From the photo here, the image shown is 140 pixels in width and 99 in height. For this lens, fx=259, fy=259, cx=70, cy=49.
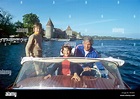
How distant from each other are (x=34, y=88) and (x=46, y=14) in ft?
2.36

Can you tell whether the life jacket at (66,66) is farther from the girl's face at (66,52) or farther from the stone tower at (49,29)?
the stone tower at (49,29)

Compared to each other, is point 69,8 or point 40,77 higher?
point 69,8

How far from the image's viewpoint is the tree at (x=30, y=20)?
2484 mm

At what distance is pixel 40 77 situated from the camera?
2.48 meters

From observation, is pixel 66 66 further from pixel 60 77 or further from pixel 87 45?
pixel 87 45

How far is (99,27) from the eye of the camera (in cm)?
259

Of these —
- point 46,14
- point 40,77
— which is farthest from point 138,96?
point 46,14

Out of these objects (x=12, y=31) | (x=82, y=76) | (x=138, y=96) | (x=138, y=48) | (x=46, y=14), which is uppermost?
(x=46, y=14)

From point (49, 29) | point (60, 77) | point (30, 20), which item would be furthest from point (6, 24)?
point (60, 77)

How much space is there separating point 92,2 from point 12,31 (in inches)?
33.2

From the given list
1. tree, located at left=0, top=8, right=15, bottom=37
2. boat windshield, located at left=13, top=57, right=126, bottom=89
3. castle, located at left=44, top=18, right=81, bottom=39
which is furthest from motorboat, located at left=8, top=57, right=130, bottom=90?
tree, located at left=0, top=8, right=15, bottom=37

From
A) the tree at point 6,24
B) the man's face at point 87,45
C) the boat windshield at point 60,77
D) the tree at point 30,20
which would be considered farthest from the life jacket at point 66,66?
the tree at point 6,24

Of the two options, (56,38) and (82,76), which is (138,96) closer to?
(82,76)

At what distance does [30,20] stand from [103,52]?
0.77 metres
